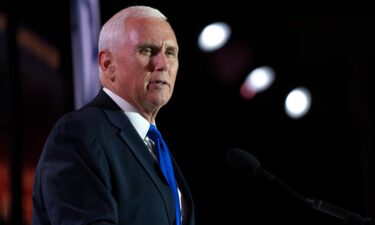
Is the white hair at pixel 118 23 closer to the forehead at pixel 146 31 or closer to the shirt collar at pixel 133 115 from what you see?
the forehead at pixel 146 31

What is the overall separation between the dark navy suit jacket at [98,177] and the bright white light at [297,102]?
9.85 ft

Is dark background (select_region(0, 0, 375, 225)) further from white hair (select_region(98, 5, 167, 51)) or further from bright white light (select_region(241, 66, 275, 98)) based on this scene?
white hair (select_region(98, 5, 167, 51))

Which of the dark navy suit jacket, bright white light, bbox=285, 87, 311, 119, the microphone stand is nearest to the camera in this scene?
the dark navy suit jacket

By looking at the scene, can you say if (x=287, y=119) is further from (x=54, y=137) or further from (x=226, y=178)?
(x=54, y=137)

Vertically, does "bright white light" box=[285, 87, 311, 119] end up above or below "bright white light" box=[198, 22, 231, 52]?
below

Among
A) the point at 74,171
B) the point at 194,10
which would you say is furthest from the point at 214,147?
the point at 74,171

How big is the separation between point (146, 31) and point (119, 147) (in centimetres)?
36

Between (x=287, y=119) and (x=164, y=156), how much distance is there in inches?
116

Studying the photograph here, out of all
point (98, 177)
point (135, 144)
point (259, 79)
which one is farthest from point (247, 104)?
point (98, 177)

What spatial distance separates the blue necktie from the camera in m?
1.86

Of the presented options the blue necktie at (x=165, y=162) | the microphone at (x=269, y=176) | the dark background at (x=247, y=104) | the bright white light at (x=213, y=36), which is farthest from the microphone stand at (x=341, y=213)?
the bright white light at (x=213, y=36)

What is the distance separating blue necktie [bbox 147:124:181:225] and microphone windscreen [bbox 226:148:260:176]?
0.64 feet

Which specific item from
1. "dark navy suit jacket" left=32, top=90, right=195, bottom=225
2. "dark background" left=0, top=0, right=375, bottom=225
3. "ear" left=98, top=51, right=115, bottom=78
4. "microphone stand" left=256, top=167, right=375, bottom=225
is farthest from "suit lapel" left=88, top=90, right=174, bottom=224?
"dark background" left=0, top=0, right=375, bottom=225

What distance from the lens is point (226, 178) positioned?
15.1 feet
